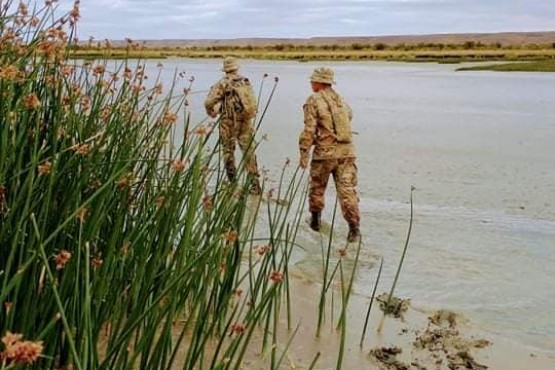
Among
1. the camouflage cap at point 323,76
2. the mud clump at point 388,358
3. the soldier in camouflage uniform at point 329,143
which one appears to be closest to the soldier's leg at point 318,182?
the soldier in camouflage uniform at point 329,143

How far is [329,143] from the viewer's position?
8.89 meters

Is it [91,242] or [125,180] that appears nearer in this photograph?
[91,242]

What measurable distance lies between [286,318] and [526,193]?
709 centimetres

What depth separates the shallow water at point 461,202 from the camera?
698 centimetres

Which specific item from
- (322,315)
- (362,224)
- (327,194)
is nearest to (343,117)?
(362,224)

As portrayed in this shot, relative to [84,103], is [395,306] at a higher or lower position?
lower

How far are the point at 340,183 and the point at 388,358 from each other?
3.84 meters

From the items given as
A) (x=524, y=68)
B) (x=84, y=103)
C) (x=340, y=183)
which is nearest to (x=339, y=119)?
(x=340, y=183)

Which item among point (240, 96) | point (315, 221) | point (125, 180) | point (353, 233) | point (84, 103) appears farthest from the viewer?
point (240, 96)

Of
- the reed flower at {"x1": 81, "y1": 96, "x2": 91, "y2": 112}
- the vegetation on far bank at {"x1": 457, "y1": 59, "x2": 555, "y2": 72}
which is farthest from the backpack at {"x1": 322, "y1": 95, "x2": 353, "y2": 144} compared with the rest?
the vegetation on far bank at {"x1": 457, "y1": 59, "x2": 555, "y2": 72}

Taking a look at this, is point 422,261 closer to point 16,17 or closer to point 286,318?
point 286,318

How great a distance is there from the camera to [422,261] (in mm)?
7992

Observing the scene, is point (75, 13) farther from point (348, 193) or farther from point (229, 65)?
point (229, 65)

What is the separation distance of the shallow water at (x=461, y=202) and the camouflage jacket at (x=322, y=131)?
0.47 meters
